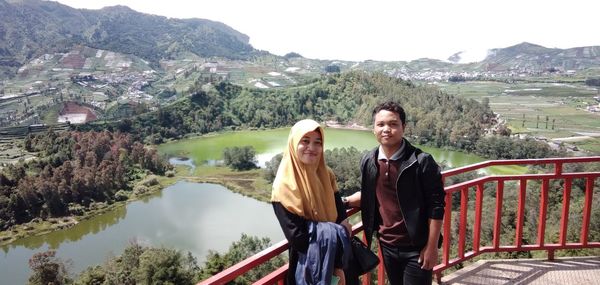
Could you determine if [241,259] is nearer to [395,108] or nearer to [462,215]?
[462,215]

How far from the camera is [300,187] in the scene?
70.2 inches

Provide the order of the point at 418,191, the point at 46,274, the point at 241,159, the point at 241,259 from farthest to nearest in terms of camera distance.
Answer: the point at 241,159 < the point at 46,274 < the point at 241,259 < the point at 418,191

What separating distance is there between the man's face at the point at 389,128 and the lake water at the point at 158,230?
25.2 metres

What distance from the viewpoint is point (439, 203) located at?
2.05m

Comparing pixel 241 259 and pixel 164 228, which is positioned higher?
pixel 241 259

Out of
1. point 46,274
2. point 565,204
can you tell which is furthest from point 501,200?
point 46,274

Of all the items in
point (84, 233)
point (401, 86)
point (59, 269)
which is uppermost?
point (401, 86)

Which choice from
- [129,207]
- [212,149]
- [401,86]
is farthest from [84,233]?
[401,86]

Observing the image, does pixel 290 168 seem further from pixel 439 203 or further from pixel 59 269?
pixel 59 269

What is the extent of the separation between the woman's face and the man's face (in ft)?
1.50

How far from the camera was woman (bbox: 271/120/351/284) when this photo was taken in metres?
1.72

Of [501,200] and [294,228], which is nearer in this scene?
[294,228]

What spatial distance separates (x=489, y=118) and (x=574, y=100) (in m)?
29.1

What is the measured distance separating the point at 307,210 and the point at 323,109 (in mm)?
89731
